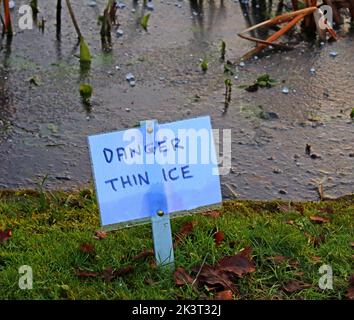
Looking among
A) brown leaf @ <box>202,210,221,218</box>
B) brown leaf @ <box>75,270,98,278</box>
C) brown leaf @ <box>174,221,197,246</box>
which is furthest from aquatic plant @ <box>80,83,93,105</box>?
brown leaf @ <box>75,270,98,278</box>

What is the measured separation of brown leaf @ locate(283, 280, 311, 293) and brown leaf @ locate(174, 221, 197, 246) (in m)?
0.39

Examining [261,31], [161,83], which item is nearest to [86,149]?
[161,83]

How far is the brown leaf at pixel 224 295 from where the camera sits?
2.33 m

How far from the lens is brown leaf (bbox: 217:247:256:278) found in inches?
95.0

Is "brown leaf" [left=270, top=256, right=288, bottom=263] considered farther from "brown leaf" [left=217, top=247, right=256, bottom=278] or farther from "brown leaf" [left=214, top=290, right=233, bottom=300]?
"brown leaf" [left=214, top=290, right=233, bottom=300]

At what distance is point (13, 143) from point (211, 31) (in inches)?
64.9

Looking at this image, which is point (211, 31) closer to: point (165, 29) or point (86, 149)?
point (165, 29)

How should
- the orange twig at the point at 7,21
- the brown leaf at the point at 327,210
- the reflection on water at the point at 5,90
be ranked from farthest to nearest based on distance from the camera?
the orange twig at the point at 7,21 < the reflection on water at the point at 5,90 < the brown leaf at the point at 327,210

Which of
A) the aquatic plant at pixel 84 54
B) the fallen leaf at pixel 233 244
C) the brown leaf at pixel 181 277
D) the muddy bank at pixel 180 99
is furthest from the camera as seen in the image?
the aquatic plant at pixel 84 54

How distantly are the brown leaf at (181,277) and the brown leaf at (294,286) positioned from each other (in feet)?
0.99

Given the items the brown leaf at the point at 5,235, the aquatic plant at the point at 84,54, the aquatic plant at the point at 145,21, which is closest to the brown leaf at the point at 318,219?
the brown leaf at the point at 5,235

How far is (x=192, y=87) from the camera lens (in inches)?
157

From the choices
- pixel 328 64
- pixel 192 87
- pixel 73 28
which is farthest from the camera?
pixel 73 28

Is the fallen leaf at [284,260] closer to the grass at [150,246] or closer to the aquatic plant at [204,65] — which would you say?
the grass at [150,246]
